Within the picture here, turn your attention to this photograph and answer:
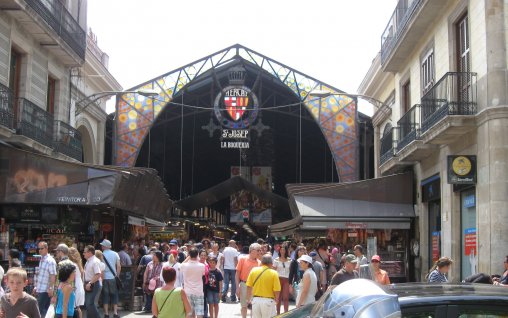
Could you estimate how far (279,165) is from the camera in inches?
1921

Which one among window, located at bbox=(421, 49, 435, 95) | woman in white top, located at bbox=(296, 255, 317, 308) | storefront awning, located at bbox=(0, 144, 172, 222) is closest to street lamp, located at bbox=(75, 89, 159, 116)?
storefront awning, located at bbox=(0, 144, 172, 222)

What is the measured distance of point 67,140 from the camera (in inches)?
931

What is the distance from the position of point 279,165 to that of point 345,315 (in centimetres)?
4428

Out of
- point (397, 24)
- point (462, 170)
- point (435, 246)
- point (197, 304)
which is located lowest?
point (197, 304)

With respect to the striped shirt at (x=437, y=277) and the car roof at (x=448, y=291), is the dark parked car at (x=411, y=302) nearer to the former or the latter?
the car roof at (x=448, y=291)

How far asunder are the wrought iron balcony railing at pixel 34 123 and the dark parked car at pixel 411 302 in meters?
16.4

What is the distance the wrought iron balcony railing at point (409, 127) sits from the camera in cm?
2038

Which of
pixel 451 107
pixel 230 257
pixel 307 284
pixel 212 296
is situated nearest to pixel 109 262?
pixel 212 296

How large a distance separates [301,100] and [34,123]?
15.8 metres

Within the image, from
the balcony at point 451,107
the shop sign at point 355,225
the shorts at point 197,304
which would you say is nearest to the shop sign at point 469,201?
the balcony at point 451,107

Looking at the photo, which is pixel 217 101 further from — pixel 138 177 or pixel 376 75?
pixel 138 177

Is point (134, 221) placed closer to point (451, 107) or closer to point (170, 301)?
point (451, 107)

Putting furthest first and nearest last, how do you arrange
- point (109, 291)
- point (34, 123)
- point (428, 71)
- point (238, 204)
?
point (238, 204), point (428, 71), point (34, 123), point (109, 291)

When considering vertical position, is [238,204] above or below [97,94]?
below
